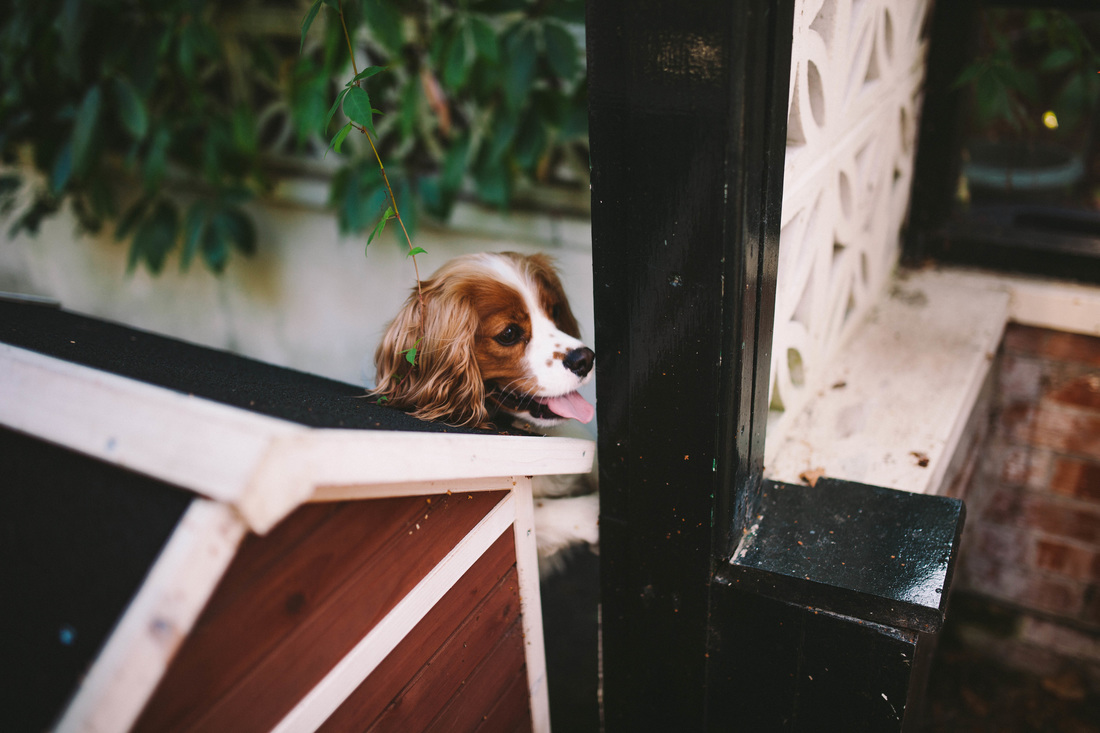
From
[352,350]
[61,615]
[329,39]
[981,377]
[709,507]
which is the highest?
[329,39]

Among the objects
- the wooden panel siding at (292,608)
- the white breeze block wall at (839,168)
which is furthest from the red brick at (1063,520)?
the wooden panel siding at (292,608)

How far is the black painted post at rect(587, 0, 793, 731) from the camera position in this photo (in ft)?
2.65

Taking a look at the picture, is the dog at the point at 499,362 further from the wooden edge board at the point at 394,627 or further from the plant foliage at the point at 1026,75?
the plant foliage at the point at 1026,75

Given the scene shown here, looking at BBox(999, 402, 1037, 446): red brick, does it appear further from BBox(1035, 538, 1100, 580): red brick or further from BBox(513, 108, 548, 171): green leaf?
BBox(513, 108, 548, 171): green leaf

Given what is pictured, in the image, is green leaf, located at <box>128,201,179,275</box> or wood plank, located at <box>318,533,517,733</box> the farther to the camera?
green leaf, located at <box>128,201,179,275</box>

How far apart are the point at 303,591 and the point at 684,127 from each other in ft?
2.15

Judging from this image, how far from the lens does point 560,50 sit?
2.01 metres

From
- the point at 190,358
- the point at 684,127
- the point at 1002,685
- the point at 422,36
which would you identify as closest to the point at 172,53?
the point at 422,36

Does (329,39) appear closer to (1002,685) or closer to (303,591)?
(303,591)

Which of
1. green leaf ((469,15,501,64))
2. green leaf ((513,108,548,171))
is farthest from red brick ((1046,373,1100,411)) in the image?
green leaf ((469,15,501,64))

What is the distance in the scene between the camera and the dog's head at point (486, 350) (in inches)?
58.5

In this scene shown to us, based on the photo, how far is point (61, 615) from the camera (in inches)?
25.5

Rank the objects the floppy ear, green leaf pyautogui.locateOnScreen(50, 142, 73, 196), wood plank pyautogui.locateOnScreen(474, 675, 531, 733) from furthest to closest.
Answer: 1. green leaf pyautogui.locateOnScreen(50, 142, 73, 196)
2. the floppy ear
3. wood plank pyautogui.locateOnScreen(474, 675, 531, 733)

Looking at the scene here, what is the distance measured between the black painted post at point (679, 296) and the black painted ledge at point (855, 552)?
0.21ft
